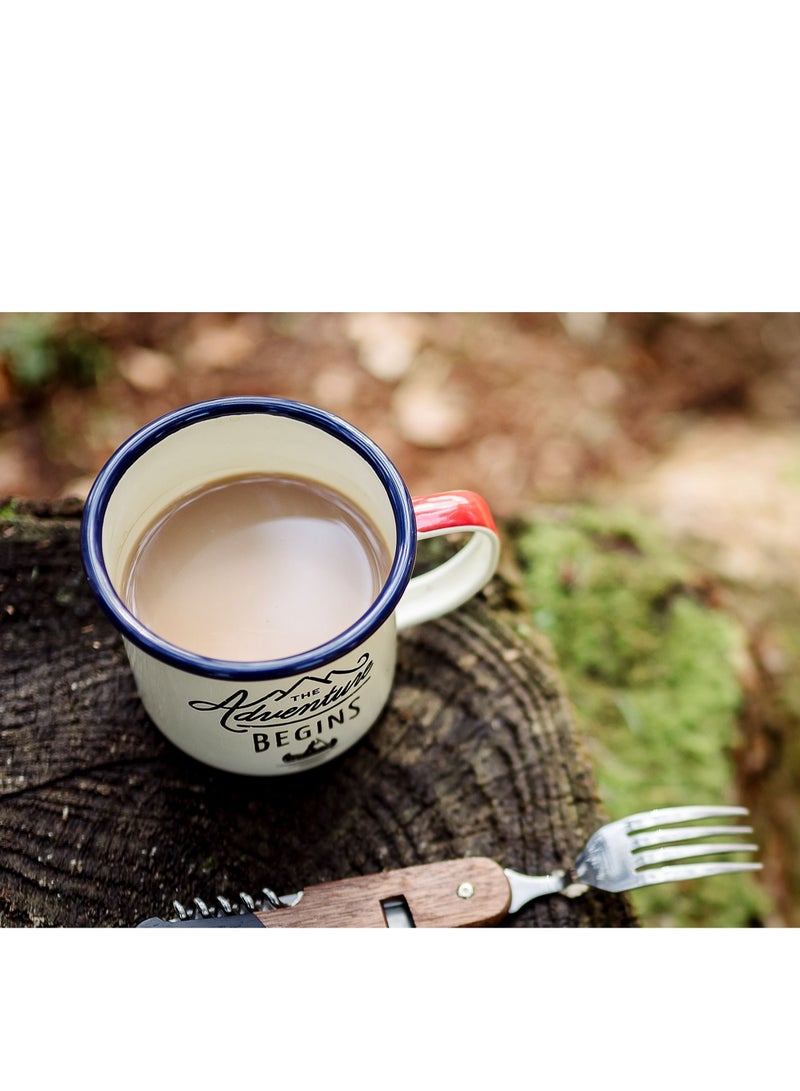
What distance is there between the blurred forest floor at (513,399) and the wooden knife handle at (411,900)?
602mm

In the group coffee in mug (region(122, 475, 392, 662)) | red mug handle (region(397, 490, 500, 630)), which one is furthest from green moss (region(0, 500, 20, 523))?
red mug handle (region(397, 490, 500, 630))

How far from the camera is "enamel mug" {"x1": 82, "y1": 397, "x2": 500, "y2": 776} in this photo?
755mm

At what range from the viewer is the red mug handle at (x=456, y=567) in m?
0.84

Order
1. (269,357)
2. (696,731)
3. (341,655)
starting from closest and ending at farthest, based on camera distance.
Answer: (341,655)
(696,731)
(269,357)

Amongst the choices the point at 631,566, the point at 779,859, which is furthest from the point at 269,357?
the point at 779,859

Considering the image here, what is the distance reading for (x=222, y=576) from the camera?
2.95ft

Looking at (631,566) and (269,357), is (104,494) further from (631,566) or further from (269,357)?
(269,357)

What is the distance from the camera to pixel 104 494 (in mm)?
794

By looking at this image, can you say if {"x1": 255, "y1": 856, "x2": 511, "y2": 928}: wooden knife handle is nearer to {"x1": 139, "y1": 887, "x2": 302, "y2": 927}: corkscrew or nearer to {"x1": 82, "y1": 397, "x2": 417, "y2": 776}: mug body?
{"x1": 139, "y1": 887, "x2": 302, "y2": 927}: corkscrew

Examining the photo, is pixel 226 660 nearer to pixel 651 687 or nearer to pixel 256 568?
pixel 256 568

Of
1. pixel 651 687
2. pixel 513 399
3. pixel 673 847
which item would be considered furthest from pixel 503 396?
pixel 673 847

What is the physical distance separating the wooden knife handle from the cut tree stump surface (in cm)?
2

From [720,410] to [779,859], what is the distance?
720 mm

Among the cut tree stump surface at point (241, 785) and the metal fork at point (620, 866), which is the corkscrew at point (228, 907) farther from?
the metal fork at point (620, 866)
